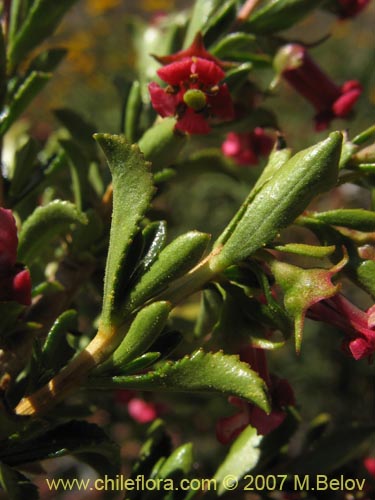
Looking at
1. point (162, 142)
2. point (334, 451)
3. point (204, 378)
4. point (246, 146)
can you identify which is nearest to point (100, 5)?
point (246, 146)

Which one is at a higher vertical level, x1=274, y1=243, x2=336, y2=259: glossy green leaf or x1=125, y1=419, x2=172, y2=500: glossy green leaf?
x1=274, y1=243, x2=336, y2=259: glossy green leaf

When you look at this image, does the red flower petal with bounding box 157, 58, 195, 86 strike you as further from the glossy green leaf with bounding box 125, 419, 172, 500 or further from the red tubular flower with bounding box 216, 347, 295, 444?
the glossy green leaf with bounding box 125, 419, 172, 500

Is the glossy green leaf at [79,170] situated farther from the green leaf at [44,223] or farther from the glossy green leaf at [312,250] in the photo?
the glossy green leaf at [312,250]

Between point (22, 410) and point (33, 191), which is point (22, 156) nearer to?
point (33, 191)

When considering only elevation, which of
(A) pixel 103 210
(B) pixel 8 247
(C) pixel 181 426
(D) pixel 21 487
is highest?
(B) pixel 8 247

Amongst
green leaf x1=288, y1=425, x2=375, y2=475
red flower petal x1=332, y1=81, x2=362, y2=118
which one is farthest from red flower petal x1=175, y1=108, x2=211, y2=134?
A: green leaf x1=288, y1=425, x2=375, y2=475

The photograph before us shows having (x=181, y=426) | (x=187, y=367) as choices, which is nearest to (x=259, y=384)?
(x=187, y=367)

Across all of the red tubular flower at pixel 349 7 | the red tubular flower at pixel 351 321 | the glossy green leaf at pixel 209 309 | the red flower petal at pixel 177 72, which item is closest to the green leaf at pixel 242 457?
the glossy green leaf at pixel 209 309
